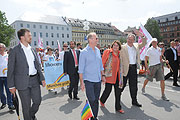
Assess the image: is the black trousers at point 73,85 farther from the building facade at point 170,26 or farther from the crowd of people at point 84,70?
the building facade at point 170,26

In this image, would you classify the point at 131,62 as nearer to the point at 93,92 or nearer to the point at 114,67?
the point at 114,67

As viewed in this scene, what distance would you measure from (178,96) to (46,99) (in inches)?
192

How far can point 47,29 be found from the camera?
7150 cm

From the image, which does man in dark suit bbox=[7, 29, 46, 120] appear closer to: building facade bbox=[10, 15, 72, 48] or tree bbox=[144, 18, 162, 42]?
tree bbox=[144, 18, 162, 42]

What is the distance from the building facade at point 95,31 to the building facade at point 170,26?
30.3 meters

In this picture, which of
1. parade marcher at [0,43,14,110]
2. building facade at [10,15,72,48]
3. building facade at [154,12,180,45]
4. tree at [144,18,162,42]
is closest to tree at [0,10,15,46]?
building facade at [10,15,72,48]

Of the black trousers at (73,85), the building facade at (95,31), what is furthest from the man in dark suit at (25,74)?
the building facade at (95,31)

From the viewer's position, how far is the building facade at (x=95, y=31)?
8356 cm

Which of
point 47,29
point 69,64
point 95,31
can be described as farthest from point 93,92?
point 95,31

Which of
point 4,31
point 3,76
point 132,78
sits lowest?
point 132,78

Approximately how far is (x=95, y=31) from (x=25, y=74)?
92.3 m

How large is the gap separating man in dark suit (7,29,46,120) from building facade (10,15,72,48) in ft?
217

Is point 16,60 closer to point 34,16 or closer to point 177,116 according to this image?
point 177,116

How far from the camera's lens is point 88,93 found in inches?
135
